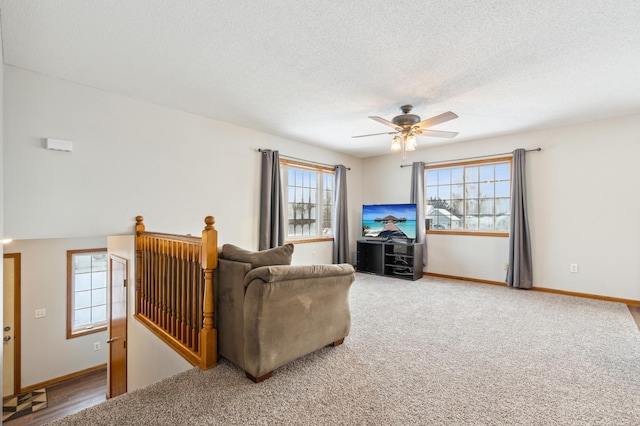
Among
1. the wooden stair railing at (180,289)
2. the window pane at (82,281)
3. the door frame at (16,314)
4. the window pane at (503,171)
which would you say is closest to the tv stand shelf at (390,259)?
the window pane at (503,171)

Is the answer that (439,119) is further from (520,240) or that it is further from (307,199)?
(307,199)

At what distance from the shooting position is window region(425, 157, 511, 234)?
4.93 m

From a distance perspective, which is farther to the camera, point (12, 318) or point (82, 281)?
point (82, 281)

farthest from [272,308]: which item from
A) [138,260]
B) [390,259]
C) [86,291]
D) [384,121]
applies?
[86,291]

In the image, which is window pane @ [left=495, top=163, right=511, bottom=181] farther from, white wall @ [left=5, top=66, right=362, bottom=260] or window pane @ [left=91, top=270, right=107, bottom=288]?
window pane @ [left=91, top=270, right=107, bottom=288]

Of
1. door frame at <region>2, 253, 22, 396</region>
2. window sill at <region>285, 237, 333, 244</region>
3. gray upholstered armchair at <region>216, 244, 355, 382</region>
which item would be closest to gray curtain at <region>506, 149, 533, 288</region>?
window sill at <region>285, 237, 333, 244</region>

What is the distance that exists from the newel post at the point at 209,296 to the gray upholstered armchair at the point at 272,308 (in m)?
0.06

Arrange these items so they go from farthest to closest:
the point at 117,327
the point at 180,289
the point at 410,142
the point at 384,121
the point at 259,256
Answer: the point at 117,327 < the point at 410,142 < the point at 384,121 < the point at 180,289 < the point at 259,256

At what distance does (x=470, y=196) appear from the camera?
17.2 feet

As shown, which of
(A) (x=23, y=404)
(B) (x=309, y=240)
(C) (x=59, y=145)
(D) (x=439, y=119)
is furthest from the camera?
(B) (x=309, y=240)

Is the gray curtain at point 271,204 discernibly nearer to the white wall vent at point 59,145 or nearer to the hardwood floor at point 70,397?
the white wall vent at point 59,145

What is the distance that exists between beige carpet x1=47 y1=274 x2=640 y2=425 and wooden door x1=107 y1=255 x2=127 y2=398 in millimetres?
2249

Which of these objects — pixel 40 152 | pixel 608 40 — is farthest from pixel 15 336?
pixel 608 40

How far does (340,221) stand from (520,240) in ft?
9.79
